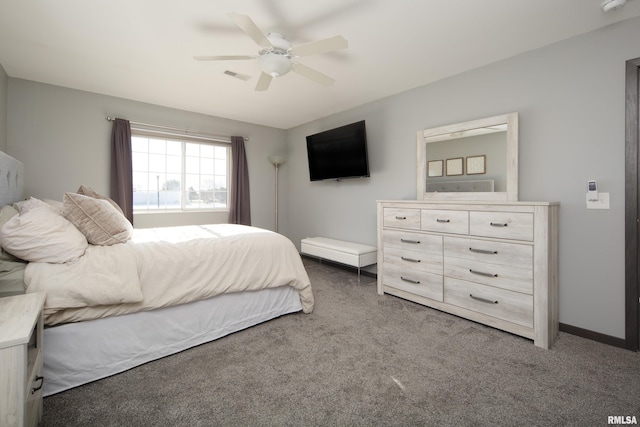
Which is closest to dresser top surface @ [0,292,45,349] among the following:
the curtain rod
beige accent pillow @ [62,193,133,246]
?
beige accent pillow @ [62,193,133,246]

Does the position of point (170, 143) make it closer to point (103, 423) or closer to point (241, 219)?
point (241, 219)

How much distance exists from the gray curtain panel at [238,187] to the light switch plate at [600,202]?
417cm

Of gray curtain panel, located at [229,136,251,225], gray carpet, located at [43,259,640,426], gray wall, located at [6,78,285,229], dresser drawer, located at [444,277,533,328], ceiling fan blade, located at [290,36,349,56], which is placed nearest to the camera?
gray carpet, located at [43,259,640,426]

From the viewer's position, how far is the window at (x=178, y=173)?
4.04 m

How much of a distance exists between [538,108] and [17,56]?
4688 millimetres

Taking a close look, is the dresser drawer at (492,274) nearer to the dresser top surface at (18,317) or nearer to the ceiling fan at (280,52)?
the ceiling fan at (280,52)

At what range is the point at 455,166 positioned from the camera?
2938 millimetres

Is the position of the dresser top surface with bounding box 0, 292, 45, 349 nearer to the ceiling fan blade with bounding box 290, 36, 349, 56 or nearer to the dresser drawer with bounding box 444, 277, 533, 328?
the ceiling fan blade with bounding box 290, 36, 349, 56

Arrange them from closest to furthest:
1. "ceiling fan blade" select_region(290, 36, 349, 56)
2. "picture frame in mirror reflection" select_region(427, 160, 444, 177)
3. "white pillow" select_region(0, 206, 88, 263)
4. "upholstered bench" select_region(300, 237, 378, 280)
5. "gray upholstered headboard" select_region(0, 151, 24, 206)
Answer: "white pillow" select_region(0, 206, 88, 263), "ceiling fan blade" select_region(290, 36, 349, 56), "gray upholstered headboard" select_region(0, 151, 24, 206), "picture frame in mirror reflection" select_region(427, 160, 444, 177), "upholstered bench" select_region(300, 237, 378, 280)

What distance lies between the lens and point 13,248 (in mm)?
1592

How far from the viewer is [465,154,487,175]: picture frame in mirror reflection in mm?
2740

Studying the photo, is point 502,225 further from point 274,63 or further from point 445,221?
point 274,63

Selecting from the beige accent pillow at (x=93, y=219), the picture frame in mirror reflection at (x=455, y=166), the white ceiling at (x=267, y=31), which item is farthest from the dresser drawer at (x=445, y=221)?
the beige accent pillow at (x=93, y=219)

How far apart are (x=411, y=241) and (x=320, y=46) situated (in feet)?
6.38
